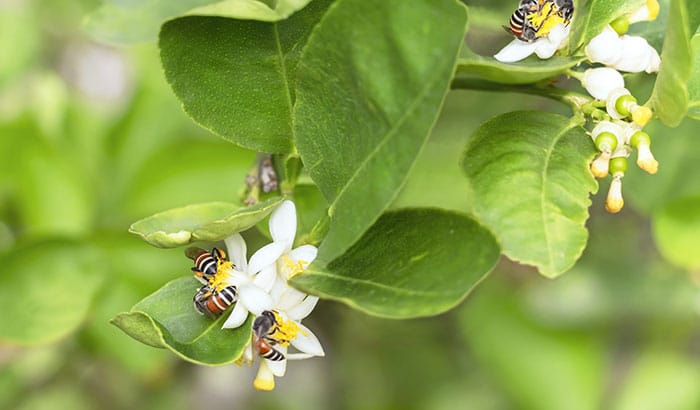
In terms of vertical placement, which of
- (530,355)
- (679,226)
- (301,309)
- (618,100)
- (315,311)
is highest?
(618,100)

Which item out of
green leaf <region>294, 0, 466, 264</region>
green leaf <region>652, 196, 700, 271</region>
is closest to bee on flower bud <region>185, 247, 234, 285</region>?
green leaf <region>294, 0, 466, 264</region>

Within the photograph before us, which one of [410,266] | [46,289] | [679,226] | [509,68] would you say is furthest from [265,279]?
[679,226]

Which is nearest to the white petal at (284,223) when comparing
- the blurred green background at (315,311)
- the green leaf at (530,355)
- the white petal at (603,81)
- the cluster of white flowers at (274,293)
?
the cluster of white flowers at (274,293)

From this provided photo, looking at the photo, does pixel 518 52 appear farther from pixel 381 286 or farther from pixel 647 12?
pixel 381 286

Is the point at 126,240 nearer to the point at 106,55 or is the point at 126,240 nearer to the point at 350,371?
the point at 350,371

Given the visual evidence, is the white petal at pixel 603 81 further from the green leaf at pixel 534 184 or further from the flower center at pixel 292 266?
the flower center at pixel 292 266

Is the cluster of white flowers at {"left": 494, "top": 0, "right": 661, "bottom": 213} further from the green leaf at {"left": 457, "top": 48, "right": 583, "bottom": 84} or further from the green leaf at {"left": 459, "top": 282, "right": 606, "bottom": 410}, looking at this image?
the green leaf at {"left": 459, "top": 282, "right": 606, "bottom": 410}

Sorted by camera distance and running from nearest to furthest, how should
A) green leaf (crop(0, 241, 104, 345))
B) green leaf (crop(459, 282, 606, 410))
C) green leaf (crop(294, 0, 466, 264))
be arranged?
green leaf (crop(294, 0, 466, 264)) → green leaf (crop(0, 241, 104, 345)) → green leaf (crop(459, 282, 606, 410))
